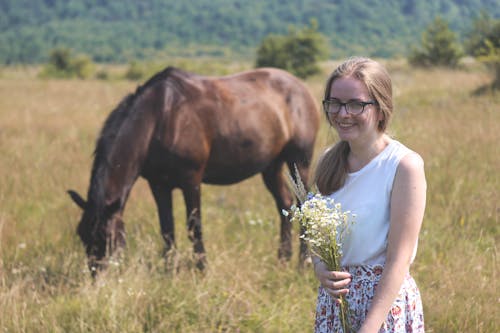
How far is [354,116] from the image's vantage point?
182cm

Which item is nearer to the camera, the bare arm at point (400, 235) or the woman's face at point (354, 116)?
the bare arm at point (400, 235)

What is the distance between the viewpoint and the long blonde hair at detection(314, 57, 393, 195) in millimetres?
1783

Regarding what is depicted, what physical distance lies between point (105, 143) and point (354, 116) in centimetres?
268

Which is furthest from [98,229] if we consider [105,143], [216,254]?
[216,254]

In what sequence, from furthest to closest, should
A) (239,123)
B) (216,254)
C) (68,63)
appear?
(68,63) < (239,123) < (216,254)

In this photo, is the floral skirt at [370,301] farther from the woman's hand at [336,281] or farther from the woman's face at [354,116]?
the woman's face at [354,116]

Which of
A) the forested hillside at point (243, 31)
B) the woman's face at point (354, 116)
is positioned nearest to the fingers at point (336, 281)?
the woman's face at point (354, 116)

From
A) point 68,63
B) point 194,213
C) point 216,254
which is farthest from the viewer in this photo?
point 68,63

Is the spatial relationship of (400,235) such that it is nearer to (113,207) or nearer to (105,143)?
(113,207)

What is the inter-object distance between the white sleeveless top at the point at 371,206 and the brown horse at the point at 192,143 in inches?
86.0

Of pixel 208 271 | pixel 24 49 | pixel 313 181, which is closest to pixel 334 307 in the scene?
pixel 313 181

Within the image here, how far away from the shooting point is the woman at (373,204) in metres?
1.70

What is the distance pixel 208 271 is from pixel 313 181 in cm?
183

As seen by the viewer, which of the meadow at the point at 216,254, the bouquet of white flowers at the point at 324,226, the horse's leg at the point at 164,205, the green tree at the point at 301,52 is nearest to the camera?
the bouquet of white flowers at the point at 324,226
